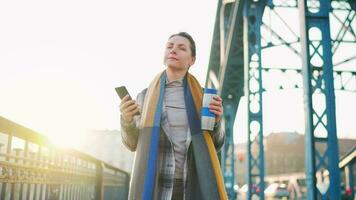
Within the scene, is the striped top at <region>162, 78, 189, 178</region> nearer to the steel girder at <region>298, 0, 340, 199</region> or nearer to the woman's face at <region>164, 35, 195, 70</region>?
the woman's face at <region>164, 35, 195, 70</region>

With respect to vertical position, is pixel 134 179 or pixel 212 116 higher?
pixel 212 116

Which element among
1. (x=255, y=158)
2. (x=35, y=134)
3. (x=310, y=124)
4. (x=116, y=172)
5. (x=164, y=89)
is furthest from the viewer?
(x=255, y=158)

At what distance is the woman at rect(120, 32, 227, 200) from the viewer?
198 centimetres

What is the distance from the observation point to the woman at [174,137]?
1977mm

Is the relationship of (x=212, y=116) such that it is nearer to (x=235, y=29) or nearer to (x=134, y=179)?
(x=134, y=179)

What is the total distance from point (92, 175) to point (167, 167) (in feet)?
14.0

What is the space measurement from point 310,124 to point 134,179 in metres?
4.42

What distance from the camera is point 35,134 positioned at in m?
3.03

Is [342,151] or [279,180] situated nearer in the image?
[279,180]

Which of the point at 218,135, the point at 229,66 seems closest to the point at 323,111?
the point at 218,135

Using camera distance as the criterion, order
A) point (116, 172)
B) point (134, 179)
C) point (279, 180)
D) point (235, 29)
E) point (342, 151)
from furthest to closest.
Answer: point (342, 151) → point (279, 180) → point (235, 29) → point (116, 172) → point (134, 179)

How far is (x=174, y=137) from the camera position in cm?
212

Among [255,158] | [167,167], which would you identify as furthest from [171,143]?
[255,158]

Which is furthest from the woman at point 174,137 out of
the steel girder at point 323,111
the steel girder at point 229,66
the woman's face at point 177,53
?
the steel girder at point 229,66
